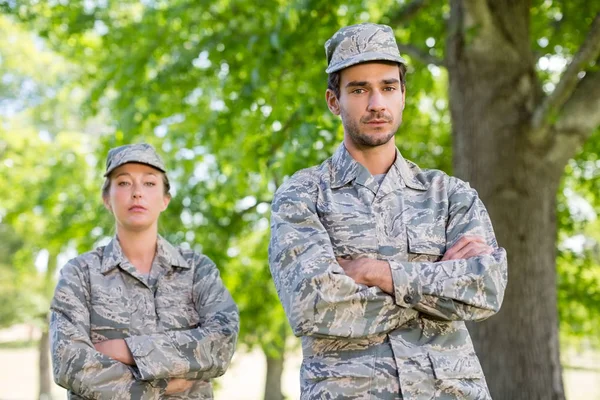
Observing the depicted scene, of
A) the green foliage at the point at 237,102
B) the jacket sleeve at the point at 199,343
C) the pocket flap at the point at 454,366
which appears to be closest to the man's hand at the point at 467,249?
the pocket flap at the point at 454,366

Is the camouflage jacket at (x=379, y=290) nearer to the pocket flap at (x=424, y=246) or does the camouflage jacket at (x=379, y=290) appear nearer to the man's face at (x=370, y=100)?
the pocket flap at (x=424, y=246)

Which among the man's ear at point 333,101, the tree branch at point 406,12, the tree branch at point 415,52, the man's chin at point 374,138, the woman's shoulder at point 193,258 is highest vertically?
the tree branch at point 406,12

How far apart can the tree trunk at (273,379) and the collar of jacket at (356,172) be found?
18.1 metres

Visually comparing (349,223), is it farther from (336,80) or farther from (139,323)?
(139,323)

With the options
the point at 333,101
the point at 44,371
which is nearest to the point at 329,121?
the point at 333,101

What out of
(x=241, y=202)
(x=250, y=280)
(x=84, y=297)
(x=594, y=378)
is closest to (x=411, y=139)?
(x=241, y=202)

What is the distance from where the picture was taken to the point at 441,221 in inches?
123

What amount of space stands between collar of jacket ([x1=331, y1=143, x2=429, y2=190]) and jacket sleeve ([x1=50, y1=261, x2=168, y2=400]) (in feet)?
3.94

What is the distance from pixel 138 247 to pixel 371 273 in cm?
143

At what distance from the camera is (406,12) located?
26.5ft

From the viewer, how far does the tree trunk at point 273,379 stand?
2108 centimetres

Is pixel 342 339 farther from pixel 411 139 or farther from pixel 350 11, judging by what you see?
pixel 411 139

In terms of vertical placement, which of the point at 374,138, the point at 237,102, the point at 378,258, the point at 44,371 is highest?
the point at 237,102

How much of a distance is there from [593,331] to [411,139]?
14.1 ft
